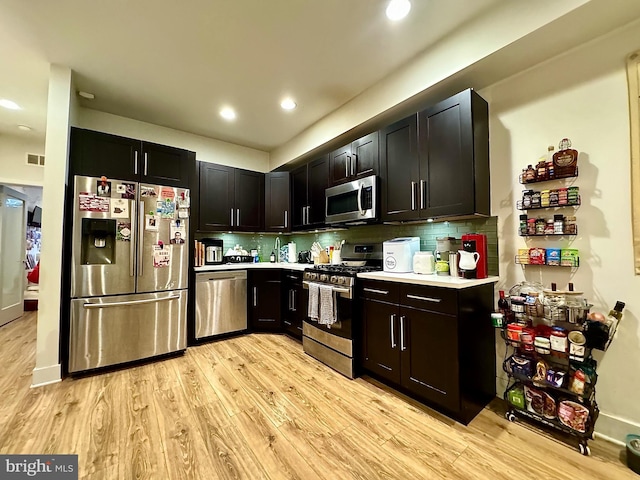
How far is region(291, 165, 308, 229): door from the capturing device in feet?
12.6

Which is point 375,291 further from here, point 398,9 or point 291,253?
point 291,253

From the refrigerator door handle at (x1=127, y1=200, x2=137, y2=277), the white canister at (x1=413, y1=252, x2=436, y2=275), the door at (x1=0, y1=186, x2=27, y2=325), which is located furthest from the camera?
the door at (x1=0, y1=186, x2=27, y2=325)

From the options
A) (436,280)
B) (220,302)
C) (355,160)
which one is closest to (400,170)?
(355,160)

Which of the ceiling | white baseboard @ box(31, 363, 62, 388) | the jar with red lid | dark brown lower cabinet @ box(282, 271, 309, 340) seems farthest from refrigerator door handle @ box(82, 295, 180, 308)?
the jar with red lid

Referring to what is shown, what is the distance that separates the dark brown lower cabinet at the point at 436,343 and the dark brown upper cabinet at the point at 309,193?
1.48m

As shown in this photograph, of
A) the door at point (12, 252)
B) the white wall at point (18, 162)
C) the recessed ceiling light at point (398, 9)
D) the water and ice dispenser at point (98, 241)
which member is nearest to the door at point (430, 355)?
the recessed ceiling light at point (398, 9)

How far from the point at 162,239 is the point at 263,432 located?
2.19m

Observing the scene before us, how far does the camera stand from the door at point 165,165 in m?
2.95

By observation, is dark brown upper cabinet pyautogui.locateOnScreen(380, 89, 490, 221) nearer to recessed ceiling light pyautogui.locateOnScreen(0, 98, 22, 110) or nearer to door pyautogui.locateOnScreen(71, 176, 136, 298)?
door pyautogui.locateOnScreen(71, 176, 136, 298)

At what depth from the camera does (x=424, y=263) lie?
2.36m

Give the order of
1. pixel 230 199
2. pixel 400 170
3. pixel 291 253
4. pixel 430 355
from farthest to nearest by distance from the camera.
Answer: pixel 291 253
pixel 230 199
pixel 400 170
pixel 430 355

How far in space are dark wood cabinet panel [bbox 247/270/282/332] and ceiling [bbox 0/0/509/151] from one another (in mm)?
2161

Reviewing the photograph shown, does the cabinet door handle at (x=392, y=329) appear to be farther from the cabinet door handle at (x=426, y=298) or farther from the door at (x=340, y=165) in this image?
the door at (x=340, y=165)

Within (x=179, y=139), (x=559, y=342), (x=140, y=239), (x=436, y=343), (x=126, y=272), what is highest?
(x=179, y=139)
